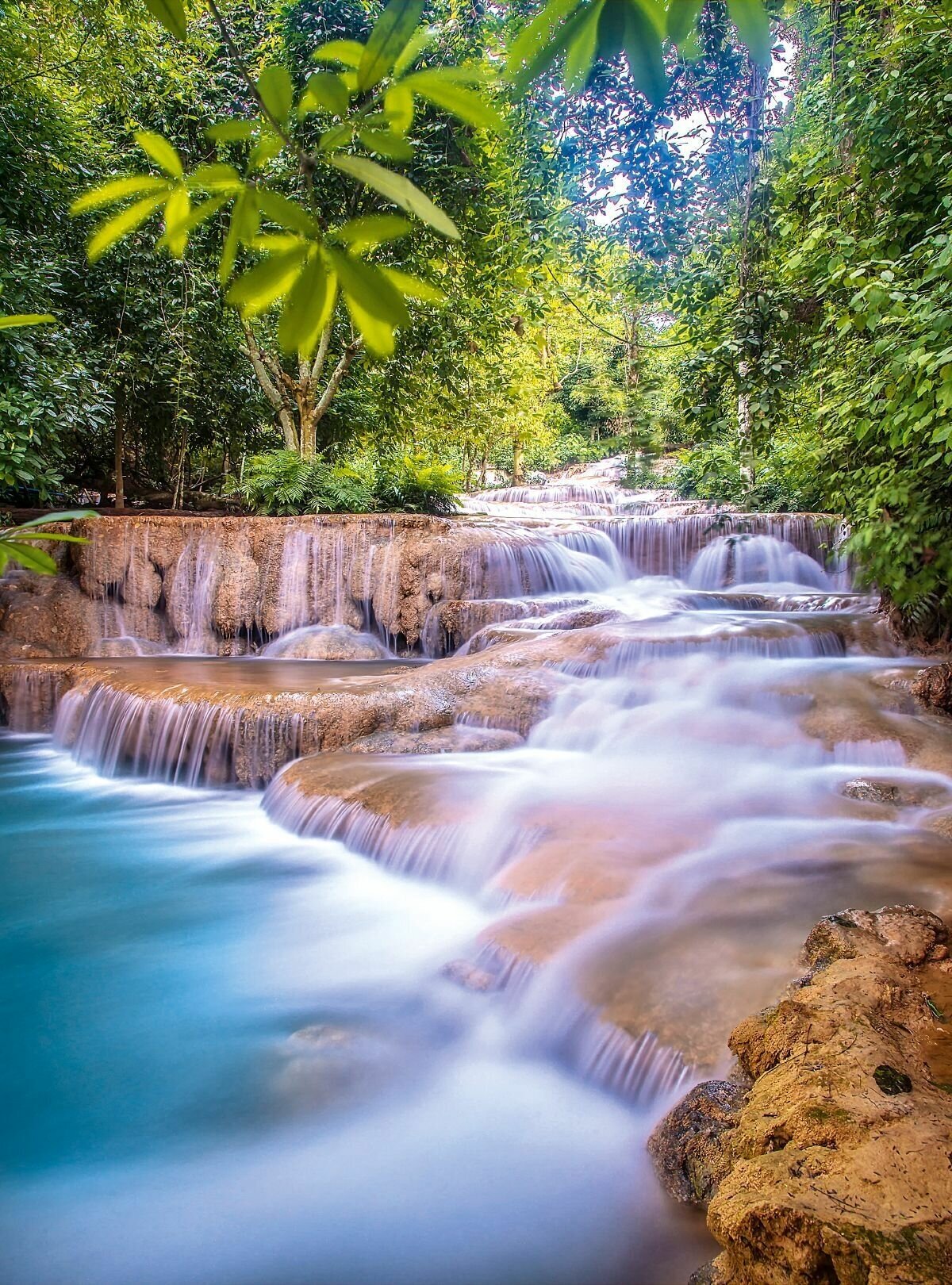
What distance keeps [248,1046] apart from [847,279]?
16.7ft

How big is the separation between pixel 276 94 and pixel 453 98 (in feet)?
0.59

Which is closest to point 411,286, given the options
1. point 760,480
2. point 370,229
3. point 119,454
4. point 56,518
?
point 370,229

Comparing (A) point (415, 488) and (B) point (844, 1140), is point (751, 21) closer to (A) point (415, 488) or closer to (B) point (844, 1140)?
(B) point (844, 1140)

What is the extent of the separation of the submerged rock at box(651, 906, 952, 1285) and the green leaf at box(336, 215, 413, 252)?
68.4 inches

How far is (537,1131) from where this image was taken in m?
2.66

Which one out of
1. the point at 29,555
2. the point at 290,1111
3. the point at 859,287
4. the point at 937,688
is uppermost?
the point at 859,287

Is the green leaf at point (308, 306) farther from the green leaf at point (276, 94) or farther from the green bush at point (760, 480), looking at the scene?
the green bush at point (760, 480)

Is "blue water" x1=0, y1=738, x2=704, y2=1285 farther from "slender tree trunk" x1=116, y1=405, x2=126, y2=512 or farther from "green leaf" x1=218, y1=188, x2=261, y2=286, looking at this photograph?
"slender tree trunk" x1=116, y1=405, x2=126, y2=512

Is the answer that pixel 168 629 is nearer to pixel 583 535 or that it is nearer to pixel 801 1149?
pixel 583 535

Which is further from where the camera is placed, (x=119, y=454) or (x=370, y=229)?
(x=119, y=454)

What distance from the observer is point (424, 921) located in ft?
13.2

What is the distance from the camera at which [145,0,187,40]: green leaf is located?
83 cm

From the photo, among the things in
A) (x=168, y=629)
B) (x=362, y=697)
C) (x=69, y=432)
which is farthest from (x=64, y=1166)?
(x=69, y=432)

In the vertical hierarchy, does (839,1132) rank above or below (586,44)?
below
